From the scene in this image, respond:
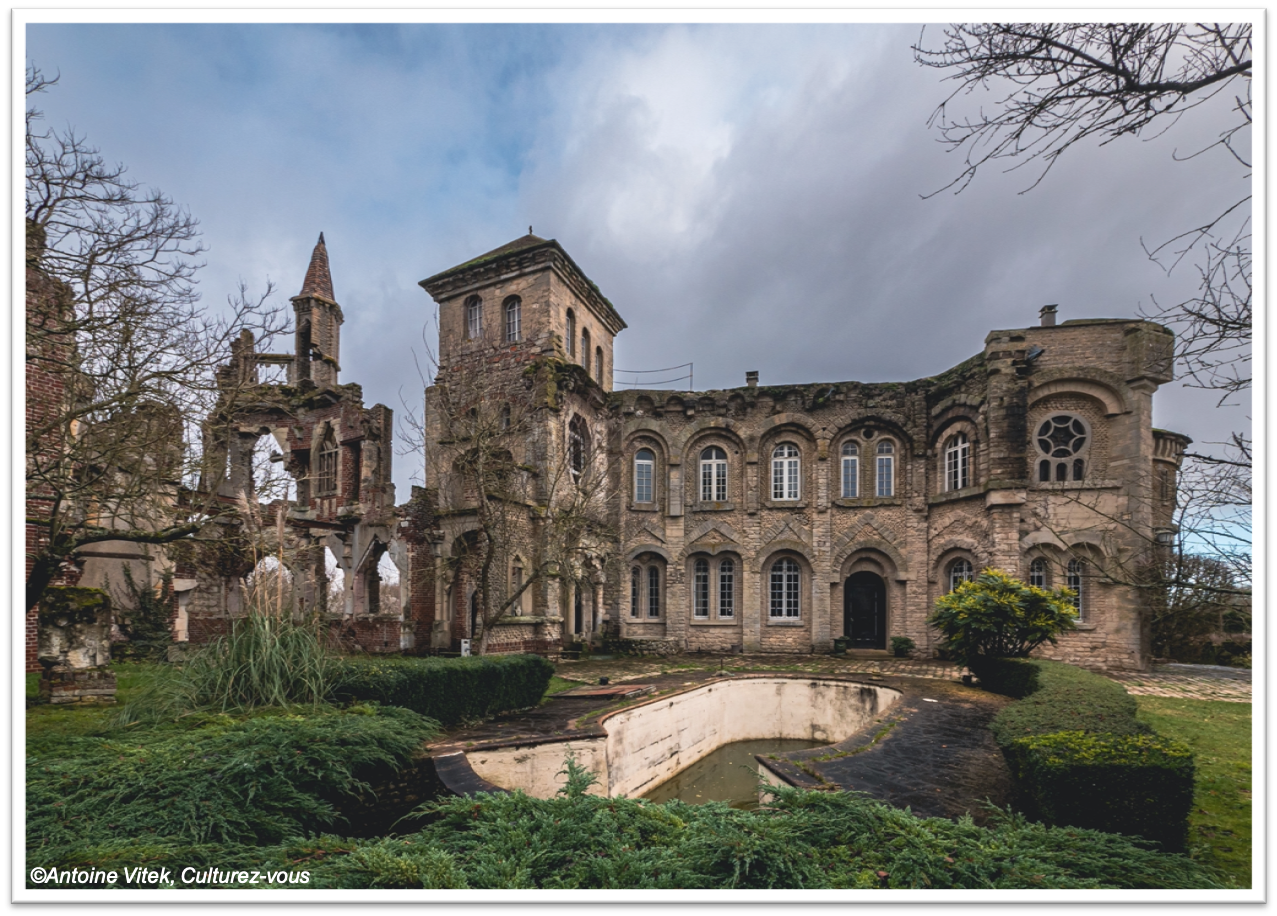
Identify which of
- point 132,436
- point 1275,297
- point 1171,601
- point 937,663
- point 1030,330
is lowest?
point 937,663

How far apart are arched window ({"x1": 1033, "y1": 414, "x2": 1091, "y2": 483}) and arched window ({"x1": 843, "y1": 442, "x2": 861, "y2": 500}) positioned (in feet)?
16.6

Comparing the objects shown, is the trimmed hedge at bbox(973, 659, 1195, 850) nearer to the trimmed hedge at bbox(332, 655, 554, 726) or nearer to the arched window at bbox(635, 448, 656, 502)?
the trimmed hedge at bbox(332, 655, 554, 726)

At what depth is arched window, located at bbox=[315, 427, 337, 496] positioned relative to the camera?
2150 centimetres

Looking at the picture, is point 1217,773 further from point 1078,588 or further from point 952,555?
point 952,555

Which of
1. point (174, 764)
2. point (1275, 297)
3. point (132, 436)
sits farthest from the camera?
point (132, 436)

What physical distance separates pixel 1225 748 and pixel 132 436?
43.6 feet

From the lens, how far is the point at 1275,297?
3588mm

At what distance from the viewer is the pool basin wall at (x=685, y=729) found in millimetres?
7172

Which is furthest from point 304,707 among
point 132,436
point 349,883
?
point 349,883

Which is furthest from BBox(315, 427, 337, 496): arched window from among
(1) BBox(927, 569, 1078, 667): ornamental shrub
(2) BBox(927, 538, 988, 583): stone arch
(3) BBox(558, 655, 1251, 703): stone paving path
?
(2) BBox(927, 538, 988, 583): stone arch

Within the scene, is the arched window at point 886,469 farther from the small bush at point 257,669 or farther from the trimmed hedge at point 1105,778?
the small bush at point 257,669

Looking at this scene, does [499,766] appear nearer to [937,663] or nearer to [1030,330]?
[937,663]

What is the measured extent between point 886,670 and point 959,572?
4979mm

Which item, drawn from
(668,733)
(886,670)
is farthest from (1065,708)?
(886,670)
